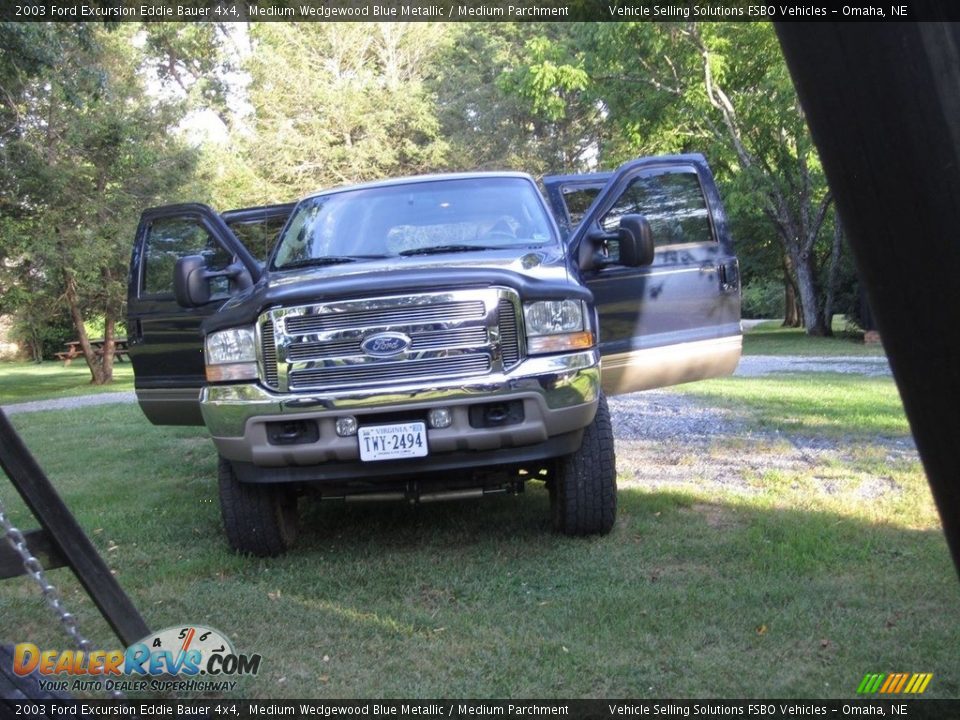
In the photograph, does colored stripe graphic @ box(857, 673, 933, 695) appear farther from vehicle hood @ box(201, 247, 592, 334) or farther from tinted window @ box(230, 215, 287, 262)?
tinted window @ box(230, 215, 287, 262)

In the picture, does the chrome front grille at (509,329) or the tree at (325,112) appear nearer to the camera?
the chrome front grille at (509,329)

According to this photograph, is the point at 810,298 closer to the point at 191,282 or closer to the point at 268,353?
the point at 191,282

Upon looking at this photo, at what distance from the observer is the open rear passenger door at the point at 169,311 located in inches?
250

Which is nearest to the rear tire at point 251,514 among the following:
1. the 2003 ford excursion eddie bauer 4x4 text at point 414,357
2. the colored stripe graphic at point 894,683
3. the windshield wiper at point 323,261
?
the 2003 ford excursion eddie bauer 4x4 text at point 414,357

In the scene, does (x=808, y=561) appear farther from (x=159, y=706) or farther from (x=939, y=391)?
(x=939, y=391)

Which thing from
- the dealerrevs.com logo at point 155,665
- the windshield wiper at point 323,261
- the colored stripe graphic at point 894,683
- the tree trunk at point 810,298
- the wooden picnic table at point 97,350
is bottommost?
the wooden picnic table at point 97,350

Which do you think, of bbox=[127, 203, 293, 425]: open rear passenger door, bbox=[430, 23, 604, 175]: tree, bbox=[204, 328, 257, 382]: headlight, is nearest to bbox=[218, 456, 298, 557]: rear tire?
bbox=[204, 328, 257, 382]: headlight

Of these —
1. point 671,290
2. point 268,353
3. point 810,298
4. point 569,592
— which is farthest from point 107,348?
point 569,592

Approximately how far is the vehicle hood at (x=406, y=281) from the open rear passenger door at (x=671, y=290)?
1.16 m

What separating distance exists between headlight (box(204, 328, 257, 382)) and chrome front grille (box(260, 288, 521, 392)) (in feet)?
0.55

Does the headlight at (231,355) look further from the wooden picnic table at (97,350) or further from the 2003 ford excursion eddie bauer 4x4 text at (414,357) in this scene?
the wooden picnic table at (97,350)

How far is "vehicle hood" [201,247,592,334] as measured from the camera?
15.0ft

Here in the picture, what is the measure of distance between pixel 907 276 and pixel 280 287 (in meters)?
3.87

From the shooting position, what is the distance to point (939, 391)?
4.19 feet
